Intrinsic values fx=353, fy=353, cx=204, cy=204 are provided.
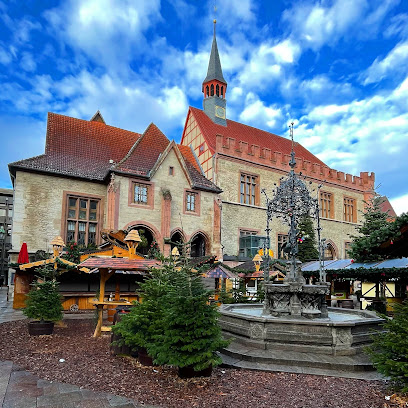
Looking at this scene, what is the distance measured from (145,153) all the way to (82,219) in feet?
22.6

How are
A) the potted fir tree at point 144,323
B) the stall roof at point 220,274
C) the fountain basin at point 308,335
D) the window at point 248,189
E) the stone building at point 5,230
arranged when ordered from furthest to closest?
the stone building at point 5,230, the window at point 248,189, the stall roof at point 220,274, the fountain basin at point 308,335, the potted fir tree at point 144,323

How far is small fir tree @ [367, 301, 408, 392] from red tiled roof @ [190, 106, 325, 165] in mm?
27126

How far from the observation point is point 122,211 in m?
24.1

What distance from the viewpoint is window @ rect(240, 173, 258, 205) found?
109 ft

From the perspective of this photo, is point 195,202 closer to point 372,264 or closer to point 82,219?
point 82,219

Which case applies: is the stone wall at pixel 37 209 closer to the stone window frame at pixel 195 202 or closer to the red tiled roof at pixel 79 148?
the red tiled roof at pixel 79 148

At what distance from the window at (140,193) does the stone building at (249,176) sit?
25.3 ft

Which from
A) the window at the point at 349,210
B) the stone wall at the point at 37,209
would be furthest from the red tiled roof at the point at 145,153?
the window at the point at 349,210

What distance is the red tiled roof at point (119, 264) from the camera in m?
10.2

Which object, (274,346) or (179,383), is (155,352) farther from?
(274,346)

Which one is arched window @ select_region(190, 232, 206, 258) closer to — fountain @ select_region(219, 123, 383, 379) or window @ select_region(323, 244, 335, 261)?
window @ select_region(323, 244, 335, 261)

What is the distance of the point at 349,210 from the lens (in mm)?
40812

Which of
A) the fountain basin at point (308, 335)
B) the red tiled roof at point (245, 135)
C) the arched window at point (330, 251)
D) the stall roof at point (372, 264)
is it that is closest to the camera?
the fountain basin at point (308, 335)

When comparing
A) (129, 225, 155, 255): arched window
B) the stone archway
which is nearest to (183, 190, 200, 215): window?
the stone archway
